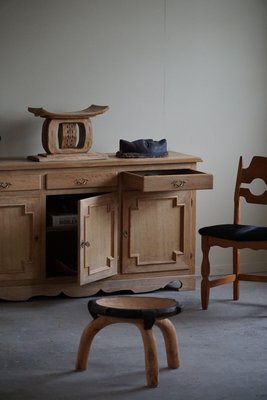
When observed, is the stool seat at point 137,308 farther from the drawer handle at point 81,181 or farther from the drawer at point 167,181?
the drawer handle at point 81,181

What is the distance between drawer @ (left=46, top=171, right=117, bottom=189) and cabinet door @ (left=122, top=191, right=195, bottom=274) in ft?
0.47

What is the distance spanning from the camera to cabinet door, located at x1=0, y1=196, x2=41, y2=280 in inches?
221

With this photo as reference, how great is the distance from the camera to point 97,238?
5738 millimetres

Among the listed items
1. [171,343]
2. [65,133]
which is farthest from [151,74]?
[171,343]

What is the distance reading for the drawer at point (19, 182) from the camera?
219 inches

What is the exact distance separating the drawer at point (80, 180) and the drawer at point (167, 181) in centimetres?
10

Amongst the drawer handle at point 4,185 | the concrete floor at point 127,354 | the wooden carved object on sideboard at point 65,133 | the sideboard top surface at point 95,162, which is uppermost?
the wooden carved object on sideboard at point 65,133

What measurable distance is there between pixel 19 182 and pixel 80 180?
0.36 meters

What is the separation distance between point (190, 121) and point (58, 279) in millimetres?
1387

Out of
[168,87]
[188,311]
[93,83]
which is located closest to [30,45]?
[93,83]

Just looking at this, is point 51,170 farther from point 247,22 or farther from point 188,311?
point 247,22

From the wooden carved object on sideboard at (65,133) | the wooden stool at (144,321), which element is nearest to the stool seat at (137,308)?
the wooden stool at (144,321)

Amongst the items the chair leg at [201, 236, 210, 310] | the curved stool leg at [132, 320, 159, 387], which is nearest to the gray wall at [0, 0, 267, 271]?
the chair leg at [201, 236, 210, 310]

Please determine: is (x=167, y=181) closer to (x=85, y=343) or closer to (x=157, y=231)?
(x=157, y=231)
